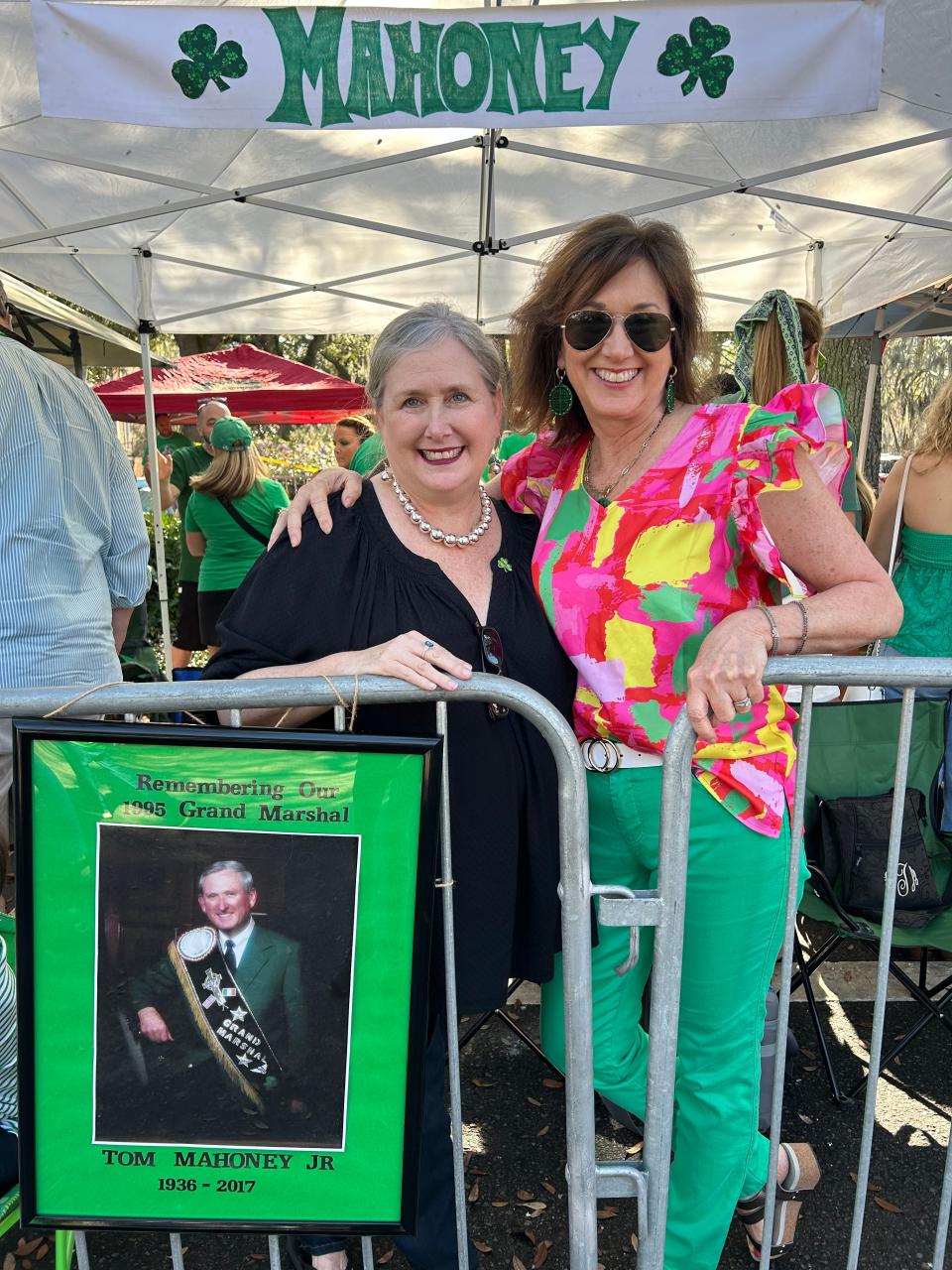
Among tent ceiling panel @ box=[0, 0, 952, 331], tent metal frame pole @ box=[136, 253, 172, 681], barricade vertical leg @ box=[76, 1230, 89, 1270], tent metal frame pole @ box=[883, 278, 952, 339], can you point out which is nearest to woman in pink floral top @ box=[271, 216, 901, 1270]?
barricade vertical leg @ box=[76, 1230, 89, 1270]

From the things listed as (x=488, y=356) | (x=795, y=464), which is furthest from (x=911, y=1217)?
(x=488, y=356)

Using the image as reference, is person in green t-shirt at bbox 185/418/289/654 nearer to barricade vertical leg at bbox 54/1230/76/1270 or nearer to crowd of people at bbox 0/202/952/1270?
crowd of people at bbox 0/202/952/1270

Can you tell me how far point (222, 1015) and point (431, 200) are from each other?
5513 mm

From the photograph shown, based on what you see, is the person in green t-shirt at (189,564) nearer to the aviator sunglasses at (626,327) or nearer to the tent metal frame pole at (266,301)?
the tent metal frame pole at (266,301)

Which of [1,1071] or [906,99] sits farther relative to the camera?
[906,99]

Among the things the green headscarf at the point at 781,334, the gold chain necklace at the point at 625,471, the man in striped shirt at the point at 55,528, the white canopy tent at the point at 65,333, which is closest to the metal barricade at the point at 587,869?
the gold chain necklace at the point at 625,471

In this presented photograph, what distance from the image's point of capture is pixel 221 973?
149cm

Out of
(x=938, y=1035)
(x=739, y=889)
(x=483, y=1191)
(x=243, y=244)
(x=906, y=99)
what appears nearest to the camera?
(x=739, y=889)

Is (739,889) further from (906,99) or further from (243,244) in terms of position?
(243,244)

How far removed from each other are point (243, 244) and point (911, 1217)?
6621 mm

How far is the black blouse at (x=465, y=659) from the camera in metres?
1.83

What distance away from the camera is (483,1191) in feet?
8.80

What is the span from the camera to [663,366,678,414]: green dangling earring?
6.71ft

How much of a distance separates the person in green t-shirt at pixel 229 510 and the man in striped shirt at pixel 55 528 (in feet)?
10.3
